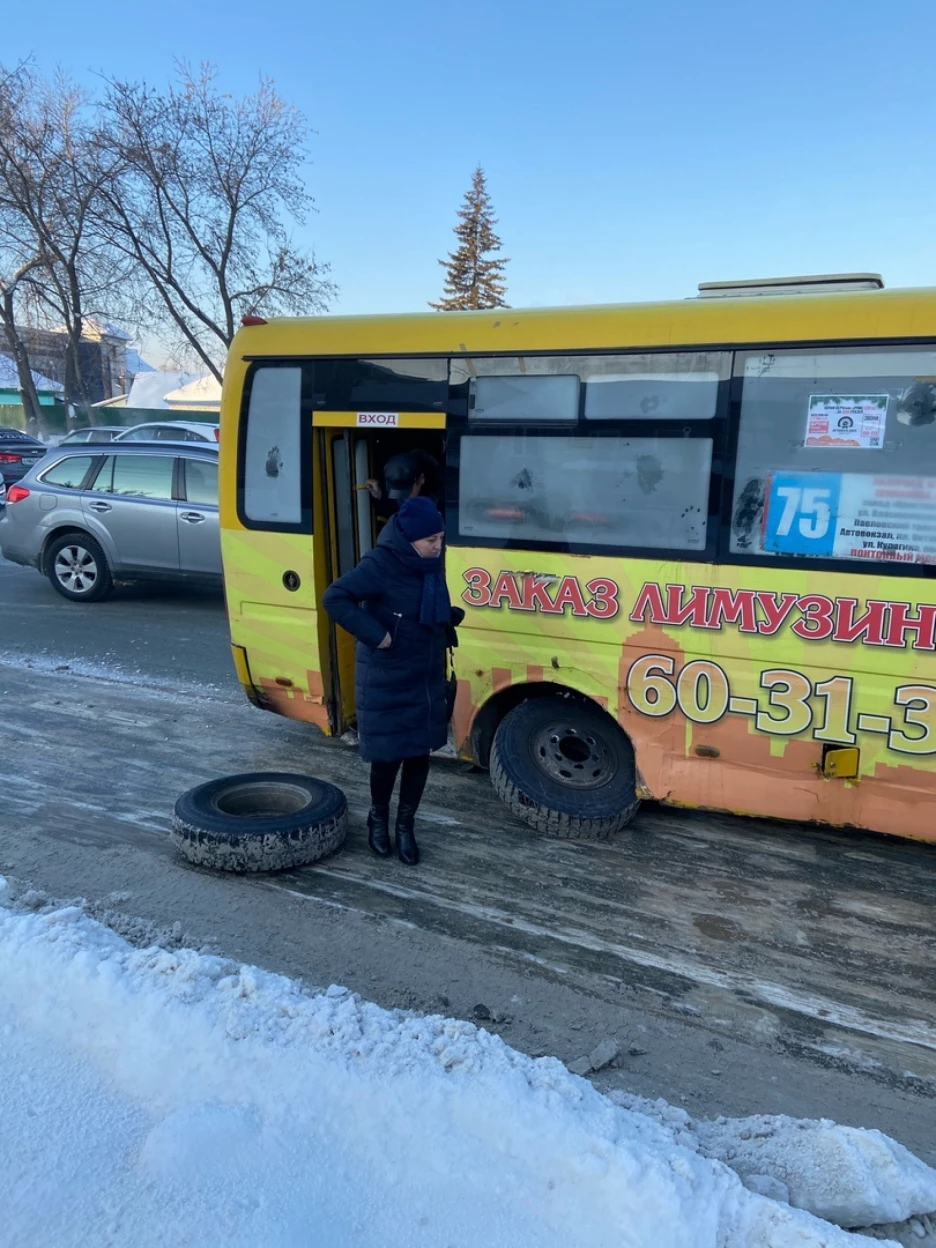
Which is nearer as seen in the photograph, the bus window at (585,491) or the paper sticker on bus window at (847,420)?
the paper sticker on bus window at (847,420)

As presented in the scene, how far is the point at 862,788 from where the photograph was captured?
12.7ft

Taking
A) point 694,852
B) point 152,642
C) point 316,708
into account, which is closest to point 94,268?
point 152,642

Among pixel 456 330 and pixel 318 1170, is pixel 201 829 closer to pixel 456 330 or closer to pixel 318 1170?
pixel 318 1170

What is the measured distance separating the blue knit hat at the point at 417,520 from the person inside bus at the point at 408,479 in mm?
978

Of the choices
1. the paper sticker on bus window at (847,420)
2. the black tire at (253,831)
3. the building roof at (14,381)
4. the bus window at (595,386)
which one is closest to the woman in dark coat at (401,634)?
the black tire at (253,831)

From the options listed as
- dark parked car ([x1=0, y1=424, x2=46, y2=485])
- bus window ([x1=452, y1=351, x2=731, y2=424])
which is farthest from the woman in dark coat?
dark parked car ([x1=0, y1=424, x2=46, y2=485])

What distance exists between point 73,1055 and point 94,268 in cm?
3085

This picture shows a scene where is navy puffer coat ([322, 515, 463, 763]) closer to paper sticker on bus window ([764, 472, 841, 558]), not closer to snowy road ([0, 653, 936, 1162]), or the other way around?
snowy road ([0, 653, 936, 1162])

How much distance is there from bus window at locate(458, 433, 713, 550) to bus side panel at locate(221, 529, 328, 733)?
3.65ft

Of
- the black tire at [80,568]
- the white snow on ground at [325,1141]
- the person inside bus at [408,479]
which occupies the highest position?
the person inside bus at [408,479]

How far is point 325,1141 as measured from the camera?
2.26m

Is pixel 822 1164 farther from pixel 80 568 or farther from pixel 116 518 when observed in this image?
pixel 80 568

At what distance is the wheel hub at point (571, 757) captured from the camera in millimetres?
4539

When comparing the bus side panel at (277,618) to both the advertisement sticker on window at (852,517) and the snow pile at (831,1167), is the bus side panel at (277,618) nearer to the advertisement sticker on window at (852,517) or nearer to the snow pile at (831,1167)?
the advertisement sticker on window at (852,517)
